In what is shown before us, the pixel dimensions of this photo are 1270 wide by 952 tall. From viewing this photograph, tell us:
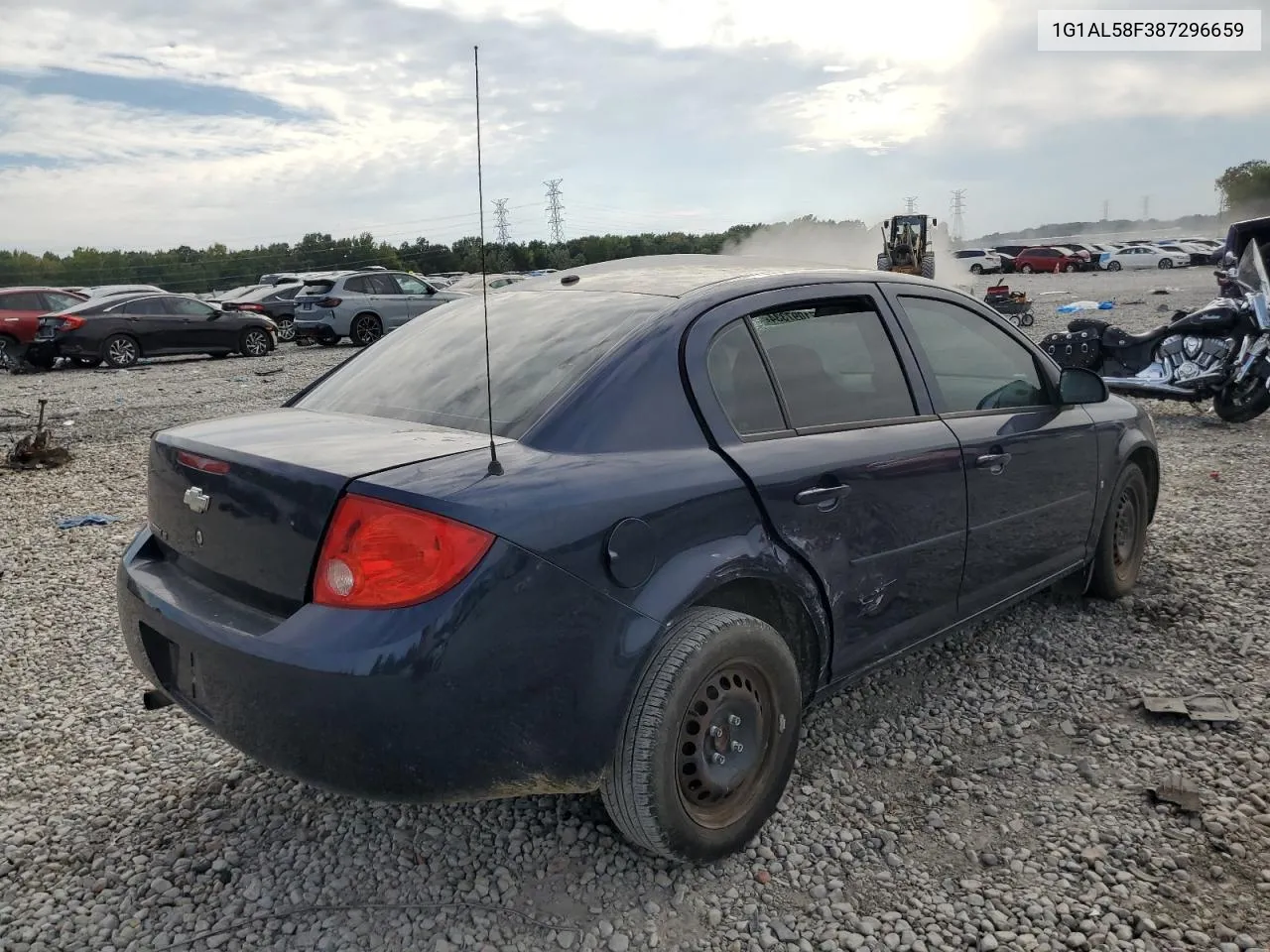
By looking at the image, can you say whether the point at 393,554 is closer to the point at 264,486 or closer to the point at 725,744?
the point at 264,486

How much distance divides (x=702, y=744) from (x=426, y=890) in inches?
33.3

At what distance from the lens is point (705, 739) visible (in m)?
2.48

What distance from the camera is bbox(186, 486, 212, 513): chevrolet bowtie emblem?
2.49 metres

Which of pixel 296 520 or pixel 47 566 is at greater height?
pixel 296 520

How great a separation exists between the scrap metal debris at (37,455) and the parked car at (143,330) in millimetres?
8894

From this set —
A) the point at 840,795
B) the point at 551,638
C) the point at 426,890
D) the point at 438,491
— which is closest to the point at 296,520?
the point at 438,491

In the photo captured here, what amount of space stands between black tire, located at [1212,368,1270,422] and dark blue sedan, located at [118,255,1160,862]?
23.3ft

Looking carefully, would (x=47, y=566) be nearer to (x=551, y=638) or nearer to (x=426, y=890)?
(x=426, y=890)

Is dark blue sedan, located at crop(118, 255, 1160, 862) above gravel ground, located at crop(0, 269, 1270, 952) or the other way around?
above

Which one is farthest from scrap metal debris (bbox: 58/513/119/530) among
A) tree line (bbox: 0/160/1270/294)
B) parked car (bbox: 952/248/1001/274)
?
parked car (bbox: 952/248/1001/274)

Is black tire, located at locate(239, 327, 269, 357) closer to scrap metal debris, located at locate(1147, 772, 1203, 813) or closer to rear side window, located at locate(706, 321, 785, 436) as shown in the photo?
rear side window, located at locate(706, 321, 785, 436)

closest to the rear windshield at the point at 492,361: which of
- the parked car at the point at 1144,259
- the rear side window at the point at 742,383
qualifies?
the rear side window at the point at 742,383

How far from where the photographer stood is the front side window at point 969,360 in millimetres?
3420

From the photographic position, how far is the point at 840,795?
295cm
